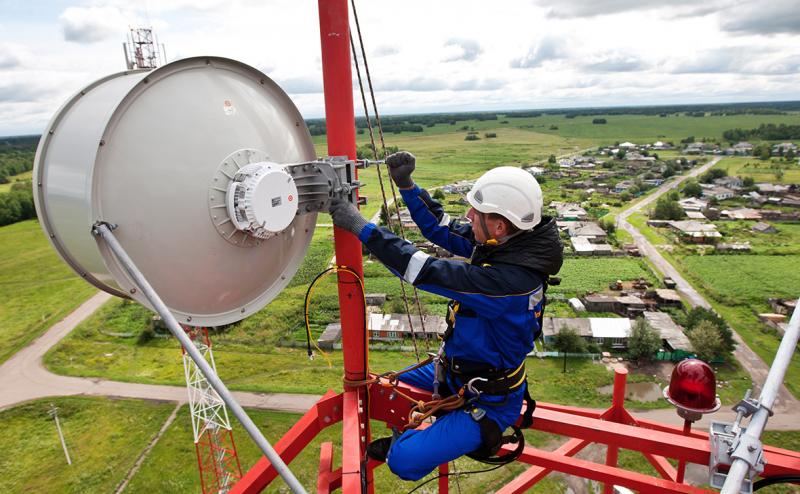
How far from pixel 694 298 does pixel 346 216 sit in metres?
36.2

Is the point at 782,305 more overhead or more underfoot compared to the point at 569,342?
more underfoot

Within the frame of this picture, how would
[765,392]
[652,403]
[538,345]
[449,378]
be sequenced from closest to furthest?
[765,392], [449,378], [652,403], [538,345]

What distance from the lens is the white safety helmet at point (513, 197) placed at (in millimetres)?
3543

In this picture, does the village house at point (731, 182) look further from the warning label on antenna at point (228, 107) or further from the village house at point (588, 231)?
the warning label on antenna at point (228, 107)

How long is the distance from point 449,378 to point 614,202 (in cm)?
6460

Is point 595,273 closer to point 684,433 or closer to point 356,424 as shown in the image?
point 684,433

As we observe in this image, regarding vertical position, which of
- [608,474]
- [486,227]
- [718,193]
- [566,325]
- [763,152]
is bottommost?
[566,325]

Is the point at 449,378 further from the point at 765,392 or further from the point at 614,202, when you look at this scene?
the point at 614,202

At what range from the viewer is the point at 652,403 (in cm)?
2167

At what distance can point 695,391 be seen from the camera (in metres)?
3.98

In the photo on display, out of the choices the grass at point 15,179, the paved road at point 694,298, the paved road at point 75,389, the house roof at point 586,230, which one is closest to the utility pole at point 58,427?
the paved road at point 75,389

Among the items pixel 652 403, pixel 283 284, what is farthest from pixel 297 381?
pixel 283 284

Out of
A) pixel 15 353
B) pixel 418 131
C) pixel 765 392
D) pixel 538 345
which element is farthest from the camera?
pixel 418 131

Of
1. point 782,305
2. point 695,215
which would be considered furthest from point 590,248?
point 695,215
